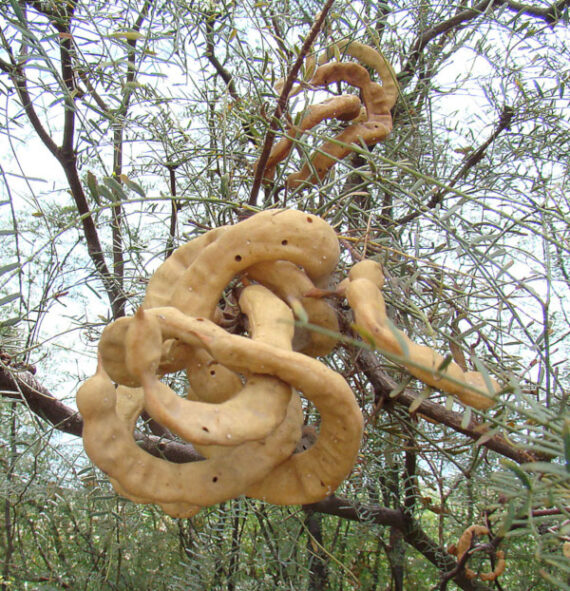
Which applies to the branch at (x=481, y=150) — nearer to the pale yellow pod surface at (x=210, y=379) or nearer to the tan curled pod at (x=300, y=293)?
the tan curled pod at (x=300, y=293)

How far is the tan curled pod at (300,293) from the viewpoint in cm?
59

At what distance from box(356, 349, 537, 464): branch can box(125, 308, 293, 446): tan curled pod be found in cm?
22

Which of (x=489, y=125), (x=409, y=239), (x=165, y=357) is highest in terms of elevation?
(x=489, y=125)

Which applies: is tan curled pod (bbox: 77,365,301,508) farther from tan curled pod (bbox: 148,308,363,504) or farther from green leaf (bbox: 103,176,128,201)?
green leaf (bbox: 103,176,128,201)

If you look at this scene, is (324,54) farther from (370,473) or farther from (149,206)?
(370,473)

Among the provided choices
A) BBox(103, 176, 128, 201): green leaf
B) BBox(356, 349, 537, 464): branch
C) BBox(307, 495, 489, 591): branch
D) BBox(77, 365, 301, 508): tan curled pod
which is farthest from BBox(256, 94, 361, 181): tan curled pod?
BBox(307, 495, 489, 591): branch

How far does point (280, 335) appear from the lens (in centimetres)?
50

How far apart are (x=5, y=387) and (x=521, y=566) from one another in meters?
1.27

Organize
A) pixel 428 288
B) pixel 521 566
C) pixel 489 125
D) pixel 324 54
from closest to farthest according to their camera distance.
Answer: pixel 428 288, pixel 324 54, pixel 489 125, pixel 521 566

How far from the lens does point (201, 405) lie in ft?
1.46

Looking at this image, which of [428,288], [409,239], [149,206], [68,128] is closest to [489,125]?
[409,239]

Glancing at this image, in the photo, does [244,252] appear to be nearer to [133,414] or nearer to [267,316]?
[267,316]

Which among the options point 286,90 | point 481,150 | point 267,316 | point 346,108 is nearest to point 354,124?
point 346,108

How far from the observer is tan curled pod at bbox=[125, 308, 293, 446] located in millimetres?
424
